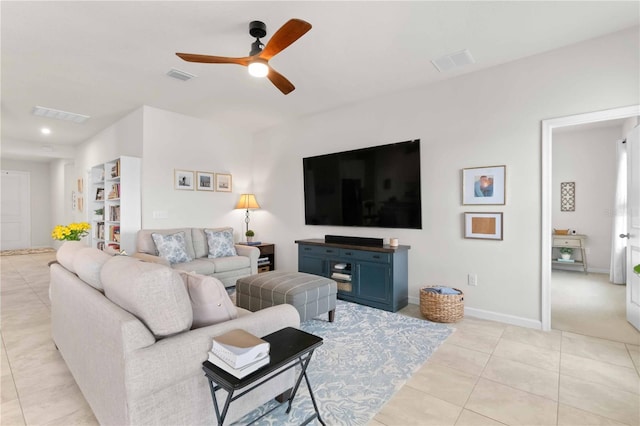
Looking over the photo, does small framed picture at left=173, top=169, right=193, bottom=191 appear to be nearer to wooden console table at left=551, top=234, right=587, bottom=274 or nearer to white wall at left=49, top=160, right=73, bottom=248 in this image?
white wall at left=49, top=160, right=73, bottom=248

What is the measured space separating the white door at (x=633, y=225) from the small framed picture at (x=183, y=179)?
557cm

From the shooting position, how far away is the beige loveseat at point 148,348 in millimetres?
1277

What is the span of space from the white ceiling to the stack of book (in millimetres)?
2299

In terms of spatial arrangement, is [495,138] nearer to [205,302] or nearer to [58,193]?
[205,302]

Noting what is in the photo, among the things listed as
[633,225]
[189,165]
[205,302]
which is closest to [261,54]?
[205,302]

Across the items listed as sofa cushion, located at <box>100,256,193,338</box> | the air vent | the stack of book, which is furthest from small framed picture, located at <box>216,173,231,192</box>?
the stack of book

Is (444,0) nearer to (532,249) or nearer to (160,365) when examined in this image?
(532,249)

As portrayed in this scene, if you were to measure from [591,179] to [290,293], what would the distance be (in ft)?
19.7

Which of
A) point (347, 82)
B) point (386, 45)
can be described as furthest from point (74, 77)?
point (386, 45)

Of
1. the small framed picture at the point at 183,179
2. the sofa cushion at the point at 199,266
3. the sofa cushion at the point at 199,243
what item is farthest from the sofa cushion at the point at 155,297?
the small framed picture at the point at 183,179

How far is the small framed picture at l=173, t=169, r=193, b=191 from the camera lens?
484 cm

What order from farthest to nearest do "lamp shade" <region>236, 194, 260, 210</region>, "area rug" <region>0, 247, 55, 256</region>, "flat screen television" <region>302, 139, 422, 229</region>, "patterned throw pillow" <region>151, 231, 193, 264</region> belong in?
1. "area rug" <region>0, 247, 55, 256</region>
2. "lamp shade" <region>236, 194, 260, 210</region>
3. "patterned throw pillow" <region>151, 231, 193, 264</region>
4. "flat screen television" <region>302, 139, 422, 229</region>

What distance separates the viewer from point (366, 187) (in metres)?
4.17

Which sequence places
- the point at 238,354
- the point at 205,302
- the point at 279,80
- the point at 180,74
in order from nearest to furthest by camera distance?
the point at 238,354, the point at 205,302, the point at 279,80, the point at 180,74
